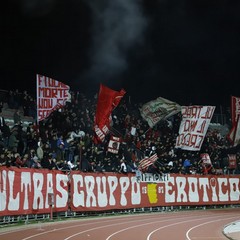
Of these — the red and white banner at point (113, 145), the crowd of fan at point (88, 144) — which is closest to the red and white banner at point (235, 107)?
the crowd of fan at point (88, 144)

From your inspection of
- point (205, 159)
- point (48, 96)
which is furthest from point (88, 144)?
point (205, 159)

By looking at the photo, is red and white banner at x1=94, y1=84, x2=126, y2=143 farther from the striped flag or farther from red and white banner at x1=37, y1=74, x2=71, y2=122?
the striped flag

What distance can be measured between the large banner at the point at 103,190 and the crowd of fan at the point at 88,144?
623mm

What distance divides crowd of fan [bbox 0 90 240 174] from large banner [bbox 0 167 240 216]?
24.5 inches

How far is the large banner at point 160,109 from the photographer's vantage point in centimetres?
3375

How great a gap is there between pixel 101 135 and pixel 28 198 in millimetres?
6169

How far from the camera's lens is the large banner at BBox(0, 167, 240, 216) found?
68.2ft

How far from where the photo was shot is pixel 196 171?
33.9m

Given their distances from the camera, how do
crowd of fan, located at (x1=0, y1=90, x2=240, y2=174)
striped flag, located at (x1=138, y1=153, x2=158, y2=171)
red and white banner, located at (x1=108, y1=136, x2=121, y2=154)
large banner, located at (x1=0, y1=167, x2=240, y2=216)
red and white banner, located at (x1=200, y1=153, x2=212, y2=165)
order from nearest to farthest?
large banner, located at (x1=0, y1=167, x2=240, y2=216)
crowd of fan, located at (x1=0, y1=90, x2=240, y2=174)
red and white banner, located at (x1=108, y1=136, x2=121, y2=154)
striped flag, located at (x1=138, y1=153, x2=158, y2=171)
red and white banner, located at (x1=200, y1=153, x2=212, y2=165)

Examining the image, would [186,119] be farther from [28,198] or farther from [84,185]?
[28,198]

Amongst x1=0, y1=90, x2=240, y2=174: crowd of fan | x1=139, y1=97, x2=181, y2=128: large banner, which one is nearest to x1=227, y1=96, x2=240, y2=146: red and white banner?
x1=0, y1=90, x2=240, y2=174: crowd of fan

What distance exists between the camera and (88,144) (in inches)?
1092

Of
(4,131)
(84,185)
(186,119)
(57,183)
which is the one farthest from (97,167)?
(186,119)

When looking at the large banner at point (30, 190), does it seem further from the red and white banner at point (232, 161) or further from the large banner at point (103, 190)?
the red and white banner at point (232, 161)
